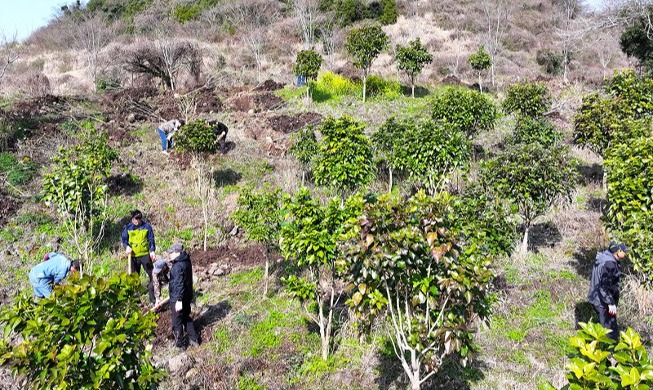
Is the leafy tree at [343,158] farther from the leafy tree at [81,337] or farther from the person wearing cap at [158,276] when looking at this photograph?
the leafy tree at [81,337]

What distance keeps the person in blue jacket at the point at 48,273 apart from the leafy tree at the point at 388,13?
38.1 metres

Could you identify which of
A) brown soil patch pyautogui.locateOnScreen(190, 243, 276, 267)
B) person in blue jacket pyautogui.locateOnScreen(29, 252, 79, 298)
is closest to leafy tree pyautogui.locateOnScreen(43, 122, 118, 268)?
person in blue jacket pyautogui.locateOnScreen(29, 252, 79, 298)

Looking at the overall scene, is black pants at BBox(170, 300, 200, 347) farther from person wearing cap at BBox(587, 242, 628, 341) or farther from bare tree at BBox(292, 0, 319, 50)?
bare tree at BBox(292, 0, 319, 50)

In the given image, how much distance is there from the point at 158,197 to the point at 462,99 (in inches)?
364

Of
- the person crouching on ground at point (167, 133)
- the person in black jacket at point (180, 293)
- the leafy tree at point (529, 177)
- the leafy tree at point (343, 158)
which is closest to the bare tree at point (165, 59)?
the person crouching on ground at point (167, 133)

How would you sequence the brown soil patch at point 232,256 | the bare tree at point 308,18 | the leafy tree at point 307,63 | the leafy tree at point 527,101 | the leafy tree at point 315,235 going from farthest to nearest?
the bare tree at point 308,18, the leafy tree at point 307,63, the leafy tree at point 527,101, the brown soil patch at point 232,256, the leafy tree at point 315,235

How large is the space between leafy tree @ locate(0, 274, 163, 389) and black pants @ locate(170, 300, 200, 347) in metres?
2.93

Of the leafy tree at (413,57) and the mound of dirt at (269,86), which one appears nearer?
the leafy tree at (413,57)

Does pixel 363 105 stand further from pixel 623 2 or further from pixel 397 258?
pixel 397 258

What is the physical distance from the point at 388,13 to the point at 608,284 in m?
38.9

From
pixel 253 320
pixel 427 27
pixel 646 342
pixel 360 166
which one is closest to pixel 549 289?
pixel 646 342

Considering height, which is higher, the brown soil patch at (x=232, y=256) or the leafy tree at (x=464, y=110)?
the leafy tree at (x=464, y=110)

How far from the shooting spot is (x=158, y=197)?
11797 millimetres

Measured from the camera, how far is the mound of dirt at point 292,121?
1649 cm
